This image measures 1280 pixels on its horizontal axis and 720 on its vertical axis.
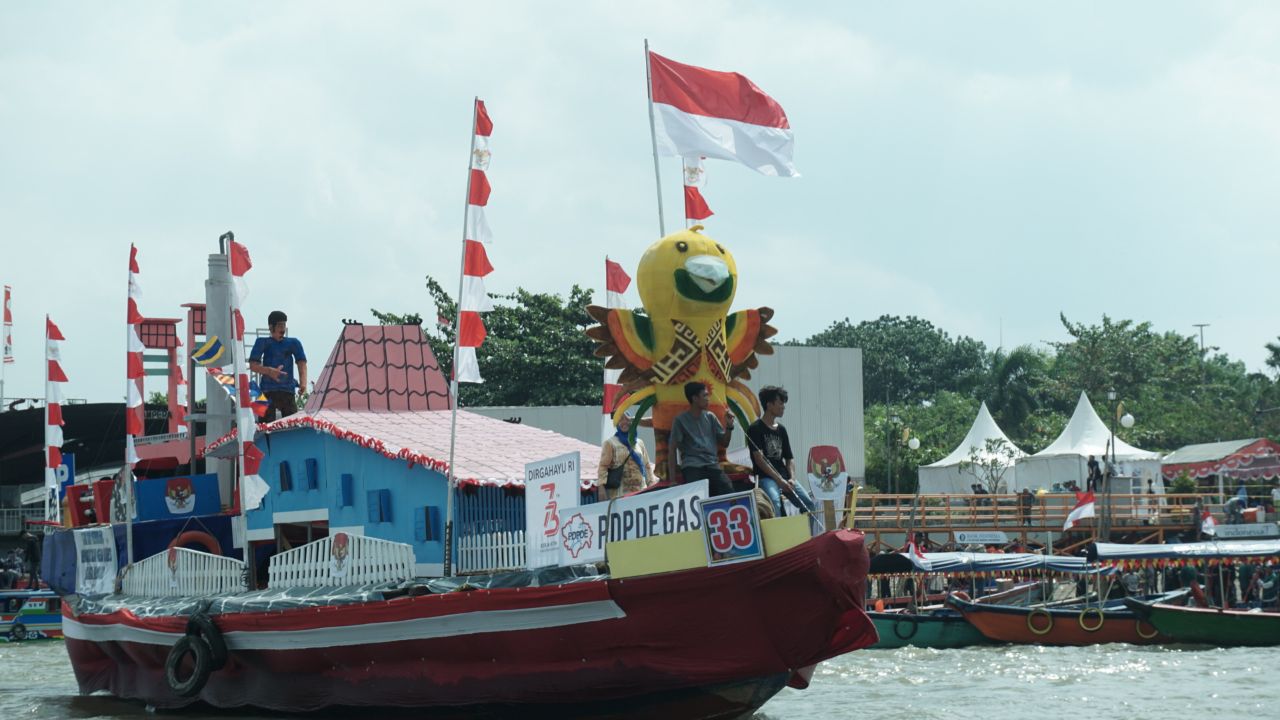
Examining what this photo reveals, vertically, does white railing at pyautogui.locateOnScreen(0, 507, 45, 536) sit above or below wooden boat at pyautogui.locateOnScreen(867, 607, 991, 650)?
above

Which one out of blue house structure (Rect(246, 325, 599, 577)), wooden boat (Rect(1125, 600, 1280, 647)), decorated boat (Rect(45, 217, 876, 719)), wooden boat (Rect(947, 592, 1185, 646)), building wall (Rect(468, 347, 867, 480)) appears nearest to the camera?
decorated boat (Rect(45, 217, 876, 719))

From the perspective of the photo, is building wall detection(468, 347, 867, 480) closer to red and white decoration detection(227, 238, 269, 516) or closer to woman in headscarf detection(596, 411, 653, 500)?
red and white decoration detection(227, 238, 269, 516)

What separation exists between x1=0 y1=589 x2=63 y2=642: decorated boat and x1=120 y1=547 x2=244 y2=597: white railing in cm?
1602

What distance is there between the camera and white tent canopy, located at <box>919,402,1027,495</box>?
47469 millimetres

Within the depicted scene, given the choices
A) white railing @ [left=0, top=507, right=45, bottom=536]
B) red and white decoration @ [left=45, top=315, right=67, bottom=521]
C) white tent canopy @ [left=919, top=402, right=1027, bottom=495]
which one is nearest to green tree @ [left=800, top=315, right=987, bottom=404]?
white tent canopy @ [left=919, top=402, right=1027, bottom=495]

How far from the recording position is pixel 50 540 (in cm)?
2080

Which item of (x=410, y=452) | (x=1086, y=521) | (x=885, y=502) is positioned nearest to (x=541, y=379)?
(x=885, y=502)

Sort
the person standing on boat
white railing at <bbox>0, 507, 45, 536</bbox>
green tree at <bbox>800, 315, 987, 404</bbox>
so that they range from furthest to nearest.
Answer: green tree at <bbox>800, 315, 987, 404</bbox>, white railing at <bbox>0, 507, 45, 536</bbox>, the person standing on boat

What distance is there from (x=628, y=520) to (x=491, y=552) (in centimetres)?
245

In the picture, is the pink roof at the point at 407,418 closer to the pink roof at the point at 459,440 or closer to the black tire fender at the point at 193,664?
the pink roof at the point at 459,440

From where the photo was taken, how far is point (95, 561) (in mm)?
19656

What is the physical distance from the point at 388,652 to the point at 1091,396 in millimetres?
58882

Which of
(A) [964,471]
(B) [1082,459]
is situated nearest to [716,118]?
(B) [1082,459]

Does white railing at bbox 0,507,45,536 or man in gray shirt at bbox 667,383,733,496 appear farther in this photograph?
white railing at bbox 0,507,45,536
